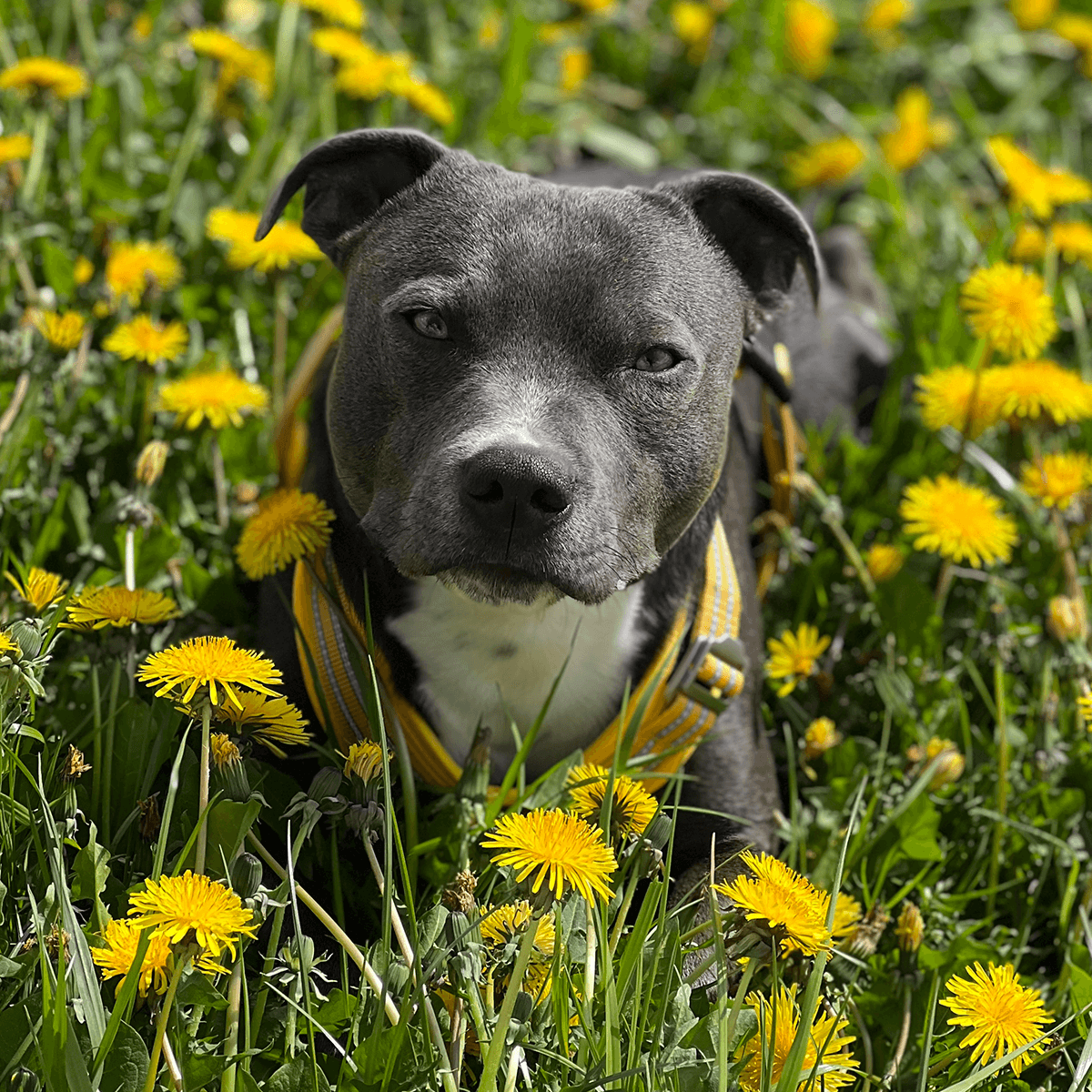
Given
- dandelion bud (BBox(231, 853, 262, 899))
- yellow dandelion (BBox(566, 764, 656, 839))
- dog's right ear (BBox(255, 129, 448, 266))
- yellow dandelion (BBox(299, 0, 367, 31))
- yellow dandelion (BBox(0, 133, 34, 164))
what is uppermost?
dog's right ear (BBox(255, 129, 448, 266))

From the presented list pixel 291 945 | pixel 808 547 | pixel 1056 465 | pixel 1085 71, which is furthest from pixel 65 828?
pixel 1085 71

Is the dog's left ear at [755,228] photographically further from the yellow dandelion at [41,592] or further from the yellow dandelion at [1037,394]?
the yellow dandelion at [41,592]

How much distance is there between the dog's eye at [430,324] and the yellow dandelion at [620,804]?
863 mm

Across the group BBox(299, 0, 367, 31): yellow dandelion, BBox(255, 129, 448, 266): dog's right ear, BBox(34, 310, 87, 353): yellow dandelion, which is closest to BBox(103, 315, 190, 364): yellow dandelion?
BBox(34, 310, 87, 353): yellow dandelion

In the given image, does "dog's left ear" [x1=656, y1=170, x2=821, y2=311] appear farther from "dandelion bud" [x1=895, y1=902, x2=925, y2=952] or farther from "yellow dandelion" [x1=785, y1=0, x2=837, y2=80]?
"yellow dandelion" [x1=785, y1=0, x2=837, y2=80]

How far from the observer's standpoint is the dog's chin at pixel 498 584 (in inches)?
87.4

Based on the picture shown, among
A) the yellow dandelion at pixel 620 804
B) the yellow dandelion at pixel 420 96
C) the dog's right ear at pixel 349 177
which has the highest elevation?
the dog's right ear at pixel 349 177

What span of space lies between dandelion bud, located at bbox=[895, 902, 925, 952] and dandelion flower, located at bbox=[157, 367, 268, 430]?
188 cm

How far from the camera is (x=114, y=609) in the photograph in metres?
2.23

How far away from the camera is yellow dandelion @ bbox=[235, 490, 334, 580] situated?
247 centimetres

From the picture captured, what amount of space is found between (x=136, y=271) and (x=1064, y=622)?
2.57 metres

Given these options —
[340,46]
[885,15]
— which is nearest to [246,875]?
[340,46]

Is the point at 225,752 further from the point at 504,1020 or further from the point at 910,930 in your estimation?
the point at 910,930

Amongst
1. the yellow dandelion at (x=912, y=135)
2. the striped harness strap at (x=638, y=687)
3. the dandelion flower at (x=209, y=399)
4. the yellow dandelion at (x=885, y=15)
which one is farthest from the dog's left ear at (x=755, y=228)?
the yellow dandelion at (x=885, y=15)
